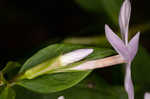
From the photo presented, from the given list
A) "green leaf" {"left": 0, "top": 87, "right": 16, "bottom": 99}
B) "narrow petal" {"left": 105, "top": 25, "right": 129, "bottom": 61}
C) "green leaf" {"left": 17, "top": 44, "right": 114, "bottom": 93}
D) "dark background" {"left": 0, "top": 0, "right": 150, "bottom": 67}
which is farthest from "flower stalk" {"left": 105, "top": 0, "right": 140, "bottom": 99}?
"dark background" {"left": 0, "top": 0, "right": 150, "bottom": 67}

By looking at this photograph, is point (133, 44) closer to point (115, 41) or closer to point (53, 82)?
point (115, 41)

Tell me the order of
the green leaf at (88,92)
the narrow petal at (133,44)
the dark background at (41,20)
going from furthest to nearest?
the dark background at (41,20) → the green leaf at (88,92) → the narrow petal at (133,44)

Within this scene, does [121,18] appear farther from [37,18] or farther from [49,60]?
[37,18]

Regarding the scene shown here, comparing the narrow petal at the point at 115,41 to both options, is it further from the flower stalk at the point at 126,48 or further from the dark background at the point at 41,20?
the dark background at the point at 41,20

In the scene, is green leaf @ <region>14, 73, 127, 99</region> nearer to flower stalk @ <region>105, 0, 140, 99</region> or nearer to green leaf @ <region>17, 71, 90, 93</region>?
green leaf @ <region>17, 71, 90, 93</region>

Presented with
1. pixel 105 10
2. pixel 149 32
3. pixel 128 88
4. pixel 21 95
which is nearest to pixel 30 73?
pixel 21 95

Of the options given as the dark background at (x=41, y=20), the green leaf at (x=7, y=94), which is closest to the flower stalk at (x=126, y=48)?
the green leaf at (x=7, y=94)
